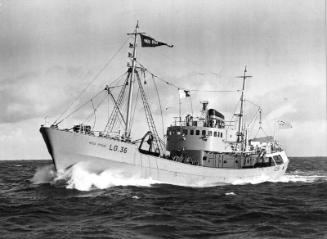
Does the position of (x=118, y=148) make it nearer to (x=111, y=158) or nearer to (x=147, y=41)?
(x=111, y=158)

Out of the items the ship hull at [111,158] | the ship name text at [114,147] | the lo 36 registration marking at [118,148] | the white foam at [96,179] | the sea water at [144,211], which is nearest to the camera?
the sea water at [144,211]

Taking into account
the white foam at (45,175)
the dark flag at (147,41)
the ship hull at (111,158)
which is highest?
the dark flag at (147,41)

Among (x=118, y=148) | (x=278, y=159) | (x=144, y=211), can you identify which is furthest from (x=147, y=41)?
(x=278, y=159)

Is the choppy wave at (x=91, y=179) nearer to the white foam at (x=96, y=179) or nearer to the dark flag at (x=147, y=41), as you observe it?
the white foam at (x=96, y=179)

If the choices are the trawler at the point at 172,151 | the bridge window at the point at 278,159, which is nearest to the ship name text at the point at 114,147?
the trawler at the point at 172,151

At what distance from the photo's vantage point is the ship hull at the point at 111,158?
31078 mm

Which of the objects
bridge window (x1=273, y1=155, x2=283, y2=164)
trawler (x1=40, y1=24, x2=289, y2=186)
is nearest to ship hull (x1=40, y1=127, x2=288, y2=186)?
trawler (x1=40, y1=24, x2=289, y2=186)

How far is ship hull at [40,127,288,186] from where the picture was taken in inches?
1224

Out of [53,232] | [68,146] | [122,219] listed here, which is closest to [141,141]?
[68,146]

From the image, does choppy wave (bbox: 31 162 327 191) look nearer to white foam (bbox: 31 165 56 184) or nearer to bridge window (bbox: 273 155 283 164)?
white foam (bbox: 31 165 56 184)

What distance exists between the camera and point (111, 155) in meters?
31.8

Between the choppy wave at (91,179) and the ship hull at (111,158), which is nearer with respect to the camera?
the choppy wave at (91,179)

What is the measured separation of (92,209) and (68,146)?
10309 millimetres

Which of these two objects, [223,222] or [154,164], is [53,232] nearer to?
[223,222]
